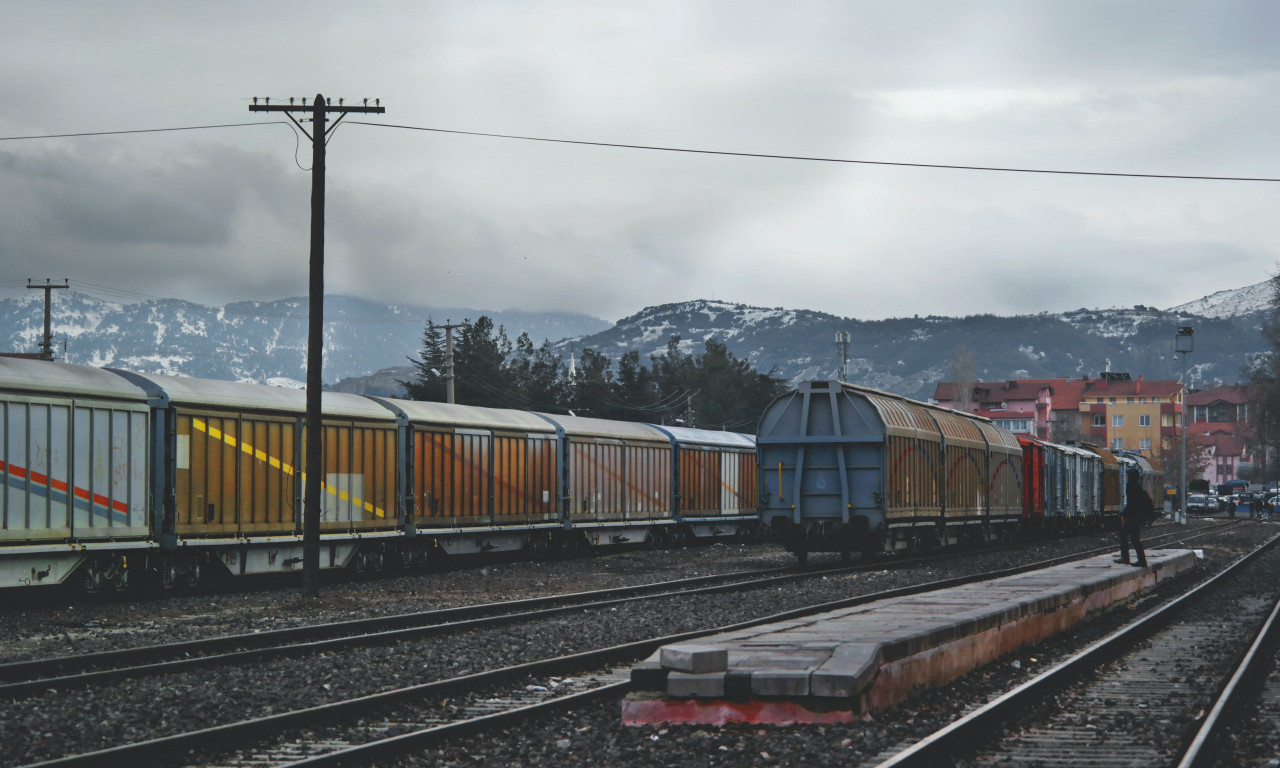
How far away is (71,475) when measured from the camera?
59.0 ft

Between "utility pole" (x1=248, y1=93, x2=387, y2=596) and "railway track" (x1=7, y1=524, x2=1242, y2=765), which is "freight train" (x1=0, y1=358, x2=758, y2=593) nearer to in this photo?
"utility pole" (x1=248, y1=93, x2=387, y2=596)

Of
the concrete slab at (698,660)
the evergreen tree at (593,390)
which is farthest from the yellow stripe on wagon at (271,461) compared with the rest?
the evergreen tree at (593,390)

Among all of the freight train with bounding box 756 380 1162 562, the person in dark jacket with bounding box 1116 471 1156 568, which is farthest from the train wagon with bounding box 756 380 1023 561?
the person in dark jacket with bounding box 1116 471 1156 568

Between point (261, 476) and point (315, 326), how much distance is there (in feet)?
8.78

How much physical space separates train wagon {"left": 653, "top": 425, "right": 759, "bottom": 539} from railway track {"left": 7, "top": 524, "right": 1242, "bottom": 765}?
2529 centimetres

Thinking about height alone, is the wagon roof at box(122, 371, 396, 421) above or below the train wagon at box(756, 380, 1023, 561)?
above

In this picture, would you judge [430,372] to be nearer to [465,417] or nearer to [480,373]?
A: [480,373]

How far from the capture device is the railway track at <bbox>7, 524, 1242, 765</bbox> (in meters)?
8.21

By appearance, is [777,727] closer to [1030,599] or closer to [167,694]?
[167,694]

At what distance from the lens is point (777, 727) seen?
8977mm

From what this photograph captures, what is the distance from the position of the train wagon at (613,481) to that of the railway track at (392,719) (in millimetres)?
18679

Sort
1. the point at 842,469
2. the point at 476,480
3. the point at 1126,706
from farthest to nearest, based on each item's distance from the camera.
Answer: the point at 476,480 → the point at 842,469 → the point at 1126,706

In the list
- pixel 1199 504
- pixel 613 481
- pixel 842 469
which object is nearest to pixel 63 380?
pixel 842 469

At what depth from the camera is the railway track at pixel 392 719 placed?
8211mm
